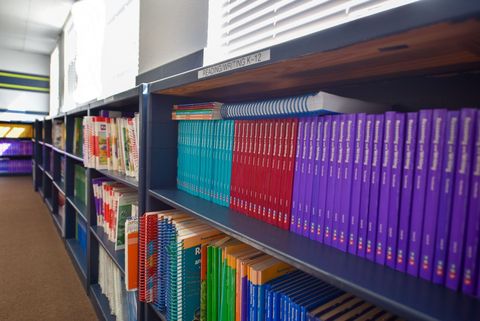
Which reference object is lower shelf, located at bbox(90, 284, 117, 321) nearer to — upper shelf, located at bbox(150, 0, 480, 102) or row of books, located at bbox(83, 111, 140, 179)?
row of books, located at bbox(83, 111, 140, 179)

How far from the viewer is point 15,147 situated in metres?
6.80

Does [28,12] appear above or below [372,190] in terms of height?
above

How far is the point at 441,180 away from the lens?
52 cm

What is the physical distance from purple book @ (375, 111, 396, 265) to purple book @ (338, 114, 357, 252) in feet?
0.22

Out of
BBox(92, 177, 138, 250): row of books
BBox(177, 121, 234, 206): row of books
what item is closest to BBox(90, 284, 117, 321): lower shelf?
BBox(92, 177, 138, 250): row of books

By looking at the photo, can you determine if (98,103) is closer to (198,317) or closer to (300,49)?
(198,317)

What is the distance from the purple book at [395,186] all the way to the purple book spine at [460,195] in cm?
9

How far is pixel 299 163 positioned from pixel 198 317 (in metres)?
0.66

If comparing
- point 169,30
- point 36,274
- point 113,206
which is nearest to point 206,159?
point 113,206

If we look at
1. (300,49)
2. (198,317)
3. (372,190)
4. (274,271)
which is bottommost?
(198,317)

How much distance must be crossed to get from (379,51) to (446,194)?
0.93 ft

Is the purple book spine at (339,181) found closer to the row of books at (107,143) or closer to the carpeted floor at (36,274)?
the row of books at (107,143)

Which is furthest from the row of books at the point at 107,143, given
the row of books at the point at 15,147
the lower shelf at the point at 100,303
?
the row of books at the point at 15,147

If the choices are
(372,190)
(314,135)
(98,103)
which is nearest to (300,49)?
(314,135)
